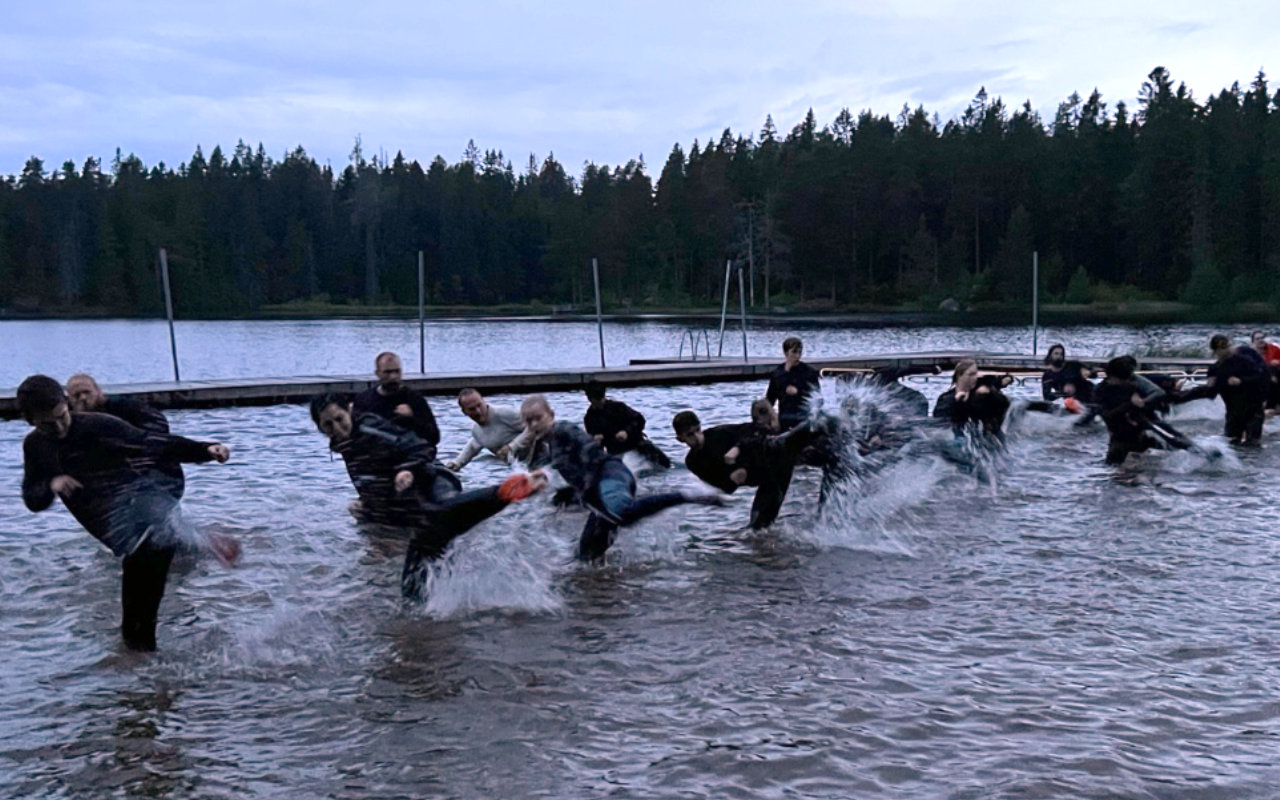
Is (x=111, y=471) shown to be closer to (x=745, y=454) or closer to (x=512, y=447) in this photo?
(x=512, y=447)

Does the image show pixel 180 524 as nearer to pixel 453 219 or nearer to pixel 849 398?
pixel 849 398

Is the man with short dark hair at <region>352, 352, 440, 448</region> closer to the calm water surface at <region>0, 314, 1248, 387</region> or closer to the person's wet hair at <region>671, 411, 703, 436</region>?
the person's wet hair at <region>671, 411, 703, 436</region>

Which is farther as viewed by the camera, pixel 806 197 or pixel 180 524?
pixel 806 197

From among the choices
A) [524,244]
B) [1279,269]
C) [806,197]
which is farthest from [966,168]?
[524,244]

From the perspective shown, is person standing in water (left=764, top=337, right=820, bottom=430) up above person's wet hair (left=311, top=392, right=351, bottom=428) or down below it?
below

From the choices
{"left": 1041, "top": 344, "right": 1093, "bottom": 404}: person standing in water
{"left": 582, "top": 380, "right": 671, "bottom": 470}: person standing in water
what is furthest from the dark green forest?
{"left": 582, "top": 380, "right": 671, "bottom": 470}: person standing in water

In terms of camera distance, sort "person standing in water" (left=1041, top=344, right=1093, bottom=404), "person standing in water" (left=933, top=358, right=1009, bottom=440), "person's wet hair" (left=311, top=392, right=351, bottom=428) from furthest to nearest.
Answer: "person standing in water" (left=1041, top=344, right=1093, bottom=404) → "person standing in water" (left=933, top=358, right=1009, bottom=440) → "person's wet hair" (left=311, top=392, right=351, bottom=428)

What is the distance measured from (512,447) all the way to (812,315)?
275 ft

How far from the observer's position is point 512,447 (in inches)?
428

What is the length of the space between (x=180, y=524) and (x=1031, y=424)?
1456 centimetres

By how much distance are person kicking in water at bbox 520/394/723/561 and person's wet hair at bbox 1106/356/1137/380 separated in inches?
266

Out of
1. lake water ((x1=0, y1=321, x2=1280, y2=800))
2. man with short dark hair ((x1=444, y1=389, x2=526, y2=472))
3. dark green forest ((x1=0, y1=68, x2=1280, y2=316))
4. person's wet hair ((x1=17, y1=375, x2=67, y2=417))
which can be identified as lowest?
lake water ((x1=0, y1=321, x2=1280, y2=800))

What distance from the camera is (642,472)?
1305 cm

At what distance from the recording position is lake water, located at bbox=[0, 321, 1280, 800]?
19.3 ft
